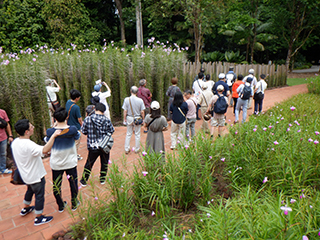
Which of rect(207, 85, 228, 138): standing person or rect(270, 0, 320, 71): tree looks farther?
rect(270, 0, 320, 71): tree

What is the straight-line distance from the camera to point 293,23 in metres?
20.0

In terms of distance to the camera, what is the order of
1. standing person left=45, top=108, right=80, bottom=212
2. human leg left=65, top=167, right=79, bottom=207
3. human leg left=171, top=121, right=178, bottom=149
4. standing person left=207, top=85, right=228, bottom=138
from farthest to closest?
standing person left=207, top=85, right=228, bottom=138
human leg left=171, top=121, right=178, bottom=149
human leg left=65, top=167, right=79, bottom=207
standing person left=45, top=108, right=80, bottom=212

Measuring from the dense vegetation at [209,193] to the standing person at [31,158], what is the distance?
2.50 feet

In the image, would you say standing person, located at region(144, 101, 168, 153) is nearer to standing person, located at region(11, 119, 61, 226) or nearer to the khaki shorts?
standing person, located at region(11, 119, 61, 226)

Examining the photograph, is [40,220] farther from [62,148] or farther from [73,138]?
→ [73,138]

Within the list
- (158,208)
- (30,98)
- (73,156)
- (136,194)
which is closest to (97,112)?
(73,156)

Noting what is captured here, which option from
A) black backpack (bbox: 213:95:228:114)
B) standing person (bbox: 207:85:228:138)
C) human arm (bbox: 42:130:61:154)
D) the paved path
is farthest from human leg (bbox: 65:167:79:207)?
black backpack (bbox: 213:95:228:114)

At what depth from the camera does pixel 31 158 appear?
353 cm

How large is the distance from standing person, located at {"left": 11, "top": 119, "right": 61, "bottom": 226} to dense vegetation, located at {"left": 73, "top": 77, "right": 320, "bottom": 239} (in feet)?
2.50

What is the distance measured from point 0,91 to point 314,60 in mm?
33991

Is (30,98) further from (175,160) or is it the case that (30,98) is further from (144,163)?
(175,160)

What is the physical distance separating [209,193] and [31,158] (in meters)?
2.74

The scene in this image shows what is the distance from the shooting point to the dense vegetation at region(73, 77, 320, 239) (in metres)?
2.77

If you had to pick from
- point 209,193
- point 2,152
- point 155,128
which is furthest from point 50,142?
point 2,152
